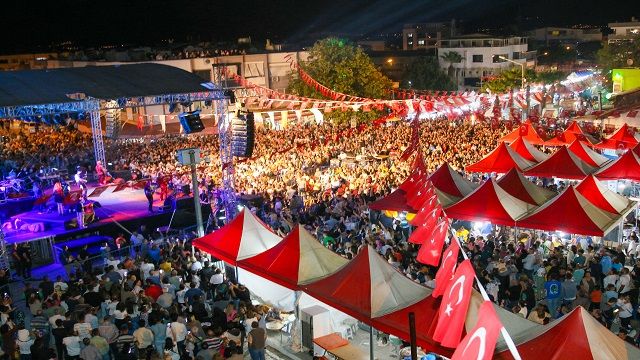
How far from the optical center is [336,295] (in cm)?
905

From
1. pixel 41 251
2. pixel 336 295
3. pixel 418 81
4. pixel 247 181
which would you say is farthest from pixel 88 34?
pixel 336 295

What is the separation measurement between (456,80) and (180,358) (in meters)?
51.0

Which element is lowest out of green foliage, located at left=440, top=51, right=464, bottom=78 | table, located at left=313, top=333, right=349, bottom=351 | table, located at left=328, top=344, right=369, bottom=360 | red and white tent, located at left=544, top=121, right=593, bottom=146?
table, located at left=328, top=344, right=369, bottom=360

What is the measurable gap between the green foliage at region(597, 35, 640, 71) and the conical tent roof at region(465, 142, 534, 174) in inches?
1187

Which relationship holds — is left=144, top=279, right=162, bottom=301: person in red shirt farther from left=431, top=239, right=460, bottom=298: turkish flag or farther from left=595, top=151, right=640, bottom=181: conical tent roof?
left=595, top=151, right=640, bottom=181: conical tent roof

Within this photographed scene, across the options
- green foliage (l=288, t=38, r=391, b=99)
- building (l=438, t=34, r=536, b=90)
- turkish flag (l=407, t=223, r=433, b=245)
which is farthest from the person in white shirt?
building (l=438, t=34, r=536, b=90)

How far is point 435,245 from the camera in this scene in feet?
29.6

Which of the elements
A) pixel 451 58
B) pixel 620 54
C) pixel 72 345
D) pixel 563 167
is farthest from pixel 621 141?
pixel 451 58

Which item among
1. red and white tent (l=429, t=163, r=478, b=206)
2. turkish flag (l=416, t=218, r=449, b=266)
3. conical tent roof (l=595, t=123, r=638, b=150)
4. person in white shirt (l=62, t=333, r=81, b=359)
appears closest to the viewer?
person in white shirt (l=62, t=333, r=81, b=359)

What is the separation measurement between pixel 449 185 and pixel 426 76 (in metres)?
36.8

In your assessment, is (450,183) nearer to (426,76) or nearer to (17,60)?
(426,76)

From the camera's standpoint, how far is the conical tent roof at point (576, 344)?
6633mm

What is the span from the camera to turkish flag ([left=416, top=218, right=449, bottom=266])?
891cm

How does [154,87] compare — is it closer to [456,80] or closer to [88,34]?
[456,80]
